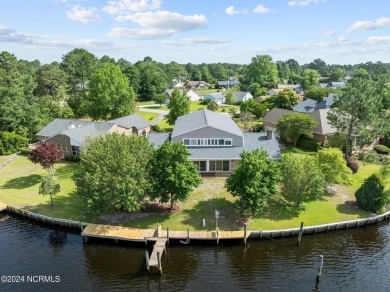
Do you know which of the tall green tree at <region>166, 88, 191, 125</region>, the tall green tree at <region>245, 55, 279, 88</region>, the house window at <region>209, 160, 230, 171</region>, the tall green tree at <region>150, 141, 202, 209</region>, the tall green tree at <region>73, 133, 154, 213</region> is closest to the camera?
the tall green tree at <region>73, 133, 154, 213</region>

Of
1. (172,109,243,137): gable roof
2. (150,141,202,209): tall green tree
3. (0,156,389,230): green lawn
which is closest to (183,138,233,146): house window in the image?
(172,109,243,137): gable roof

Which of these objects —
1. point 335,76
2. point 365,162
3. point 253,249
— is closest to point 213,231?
point 253,249

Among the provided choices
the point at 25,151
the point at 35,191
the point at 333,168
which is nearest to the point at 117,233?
the point at 35,191

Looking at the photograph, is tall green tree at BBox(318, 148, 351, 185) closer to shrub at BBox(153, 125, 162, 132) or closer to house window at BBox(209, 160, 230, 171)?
house window at BBox(209, 160, 230, 171)

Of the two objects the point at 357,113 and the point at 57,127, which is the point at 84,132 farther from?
the point at 357,113

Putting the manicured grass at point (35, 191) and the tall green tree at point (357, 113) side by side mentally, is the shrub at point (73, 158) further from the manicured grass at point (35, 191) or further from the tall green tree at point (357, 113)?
the tall green tree at point (357, 113)

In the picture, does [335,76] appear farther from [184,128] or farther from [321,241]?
[321,241]
